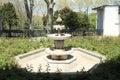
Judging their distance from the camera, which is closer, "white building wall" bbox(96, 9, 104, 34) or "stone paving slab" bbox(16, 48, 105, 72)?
"stone paving slab" bbox(16, 48, 105, 72)

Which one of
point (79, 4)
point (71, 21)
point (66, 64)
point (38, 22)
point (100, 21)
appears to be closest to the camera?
point (66, 64)

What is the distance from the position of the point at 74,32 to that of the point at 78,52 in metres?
14.2

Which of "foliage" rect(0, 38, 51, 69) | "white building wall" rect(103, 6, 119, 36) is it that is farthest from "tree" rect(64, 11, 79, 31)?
"foliage" rect(0, 38, 51, 69)

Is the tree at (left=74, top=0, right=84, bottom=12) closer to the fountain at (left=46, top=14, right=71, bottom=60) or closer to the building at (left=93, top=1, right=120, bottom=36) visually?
the building at (left=93, top=1, right=120, bottom=36)

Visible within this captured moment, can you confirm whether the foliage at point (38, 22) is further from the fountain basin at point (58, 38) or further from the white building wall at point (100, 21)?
the fountain basin at point (58, 38)

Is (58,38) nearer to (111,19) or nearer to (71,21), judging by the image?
(111,19)

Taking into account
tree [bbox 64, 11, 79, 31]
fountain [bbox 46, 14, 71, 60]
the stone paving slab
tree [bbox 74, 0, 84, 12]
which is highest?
tree [bbox 74, 0, 84, 12]

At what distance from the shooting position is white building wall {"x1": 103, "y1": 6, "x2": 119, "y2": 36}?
99.9 feet

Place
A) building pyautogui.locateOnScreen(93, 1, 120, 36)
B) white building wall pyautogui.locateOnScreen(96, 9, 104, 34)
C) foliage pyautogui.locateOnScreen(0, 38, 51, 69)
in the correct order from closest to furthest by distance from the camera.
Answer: foliage pyautogui.locateOnScreen(0, 38, 51, 69) → building pyautogui.locateOnScreen(93, 1, 120, 36) → white building wall pyautogui.locateOnScreen(96, 9, 104, 34)

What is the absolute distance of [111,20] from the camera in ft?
101

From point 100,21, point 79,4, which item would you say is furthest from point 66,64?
point 79,4

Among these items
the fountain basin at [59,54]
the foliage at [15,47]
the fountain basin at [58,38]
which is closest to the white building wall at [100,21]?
the foliage at [15,47]

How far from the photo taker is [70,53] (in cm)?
1678

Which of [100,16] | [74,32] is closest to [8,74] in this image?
[74,32]
